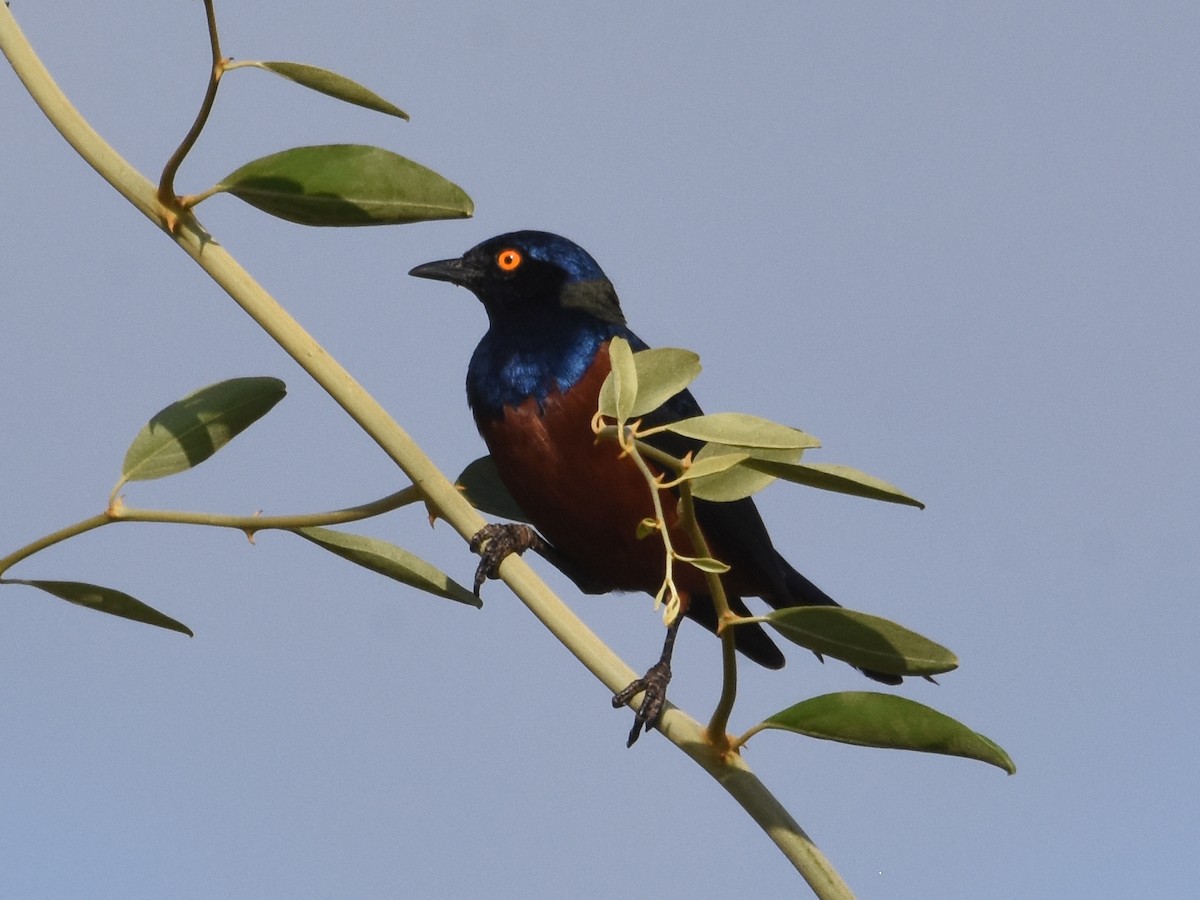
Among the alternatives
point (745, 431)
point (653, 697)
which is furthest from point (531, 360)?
point (745, 431)

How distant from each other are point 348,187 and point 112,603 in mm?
809

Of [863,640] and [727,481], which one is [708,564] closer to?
[727,481]

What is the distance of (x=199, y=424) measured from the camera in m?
2.48

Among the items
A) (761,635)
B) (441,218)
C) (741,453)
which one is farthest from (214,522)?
(761,635)

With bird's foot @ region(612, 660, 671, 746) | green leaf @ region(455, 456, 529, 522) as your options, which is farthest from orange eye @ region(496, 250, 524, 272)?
bird's foot @ region(612, 660, 671, 746)

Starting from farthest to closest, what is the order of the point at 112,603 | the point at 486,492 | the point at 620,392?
the point at 486,492 < the point at 112,603 < the point at 620,392

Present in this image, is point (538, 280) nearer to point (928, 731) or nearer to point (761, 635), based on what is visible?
point (761, 635)

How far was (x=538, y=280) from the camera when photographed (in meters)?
5.14

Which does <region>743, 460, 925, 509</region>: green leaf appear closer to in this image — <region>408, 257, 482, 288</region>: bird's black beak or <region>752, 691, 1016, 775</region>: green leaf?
<region>752, 691, 1016, 775</region>: green leaf

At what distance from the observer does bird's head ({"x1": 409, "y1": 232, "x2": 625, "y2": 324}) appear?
16.6ft

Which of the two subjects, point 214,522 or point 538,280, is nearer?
point 214,522

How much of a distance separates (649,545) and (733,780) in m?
2.60

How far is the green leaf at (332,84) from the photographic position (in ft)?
7.00

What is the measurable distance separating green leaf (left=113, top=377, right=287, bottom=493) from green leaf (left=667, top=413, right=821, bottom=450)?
1012 mm
